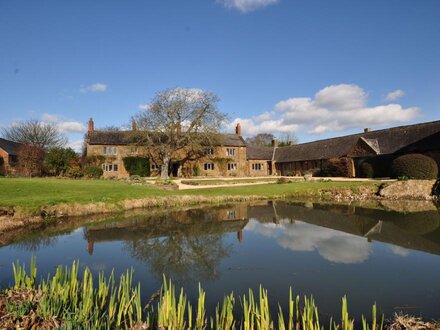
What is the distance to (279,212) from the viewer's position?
57.7ft

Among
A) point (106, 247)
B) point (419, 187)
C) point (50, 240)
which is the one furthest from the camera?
point (419, 187)

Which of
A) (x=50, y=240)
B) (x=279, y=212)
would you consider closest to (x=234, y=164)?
(x=279, y=212)

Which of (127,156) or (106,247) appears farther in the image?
(127,156)

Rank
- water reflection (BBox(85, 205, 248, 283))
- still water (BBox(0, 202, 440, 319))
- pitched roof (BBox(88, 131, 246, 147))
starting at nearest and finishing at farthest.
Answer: still water (BBox(0, 202, 440, 319))
water reflection (BBox(85, 205, 248, 283))
pitched roof (BBox(88, 131, 246, 147))

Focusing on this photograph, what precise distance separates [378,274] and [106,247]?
828cm

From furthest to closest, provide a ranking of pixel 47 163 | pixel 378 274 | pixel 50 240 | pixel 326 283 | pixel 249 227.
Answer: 1. pixel 47 163
2. pixel 249 227
3. pixel 50 240
4. pixel 378 274
5. pixel 326 283

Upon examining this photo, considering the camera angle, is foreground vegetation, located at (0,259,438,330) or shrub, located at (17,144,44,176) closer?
foreground vegetation, located at (0,259,438,330)

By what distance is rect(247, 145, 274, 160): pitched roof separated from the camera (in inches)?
2143

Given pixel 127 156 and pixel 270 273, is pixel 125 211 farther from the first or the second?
pixel 127 156

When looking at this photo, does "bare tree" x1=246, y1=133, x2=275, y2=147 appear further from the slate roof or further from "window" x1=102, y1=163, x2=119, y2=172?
"window" x1=102, y1=163, x2=119, y2=172

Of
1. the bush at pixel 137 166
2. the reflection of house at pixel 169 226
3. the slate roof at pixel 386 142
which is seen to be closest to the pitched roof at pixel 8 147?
the bush at pixel 137 166

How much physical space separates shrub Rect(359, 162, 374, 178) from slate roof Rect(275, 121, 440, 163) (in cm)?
257

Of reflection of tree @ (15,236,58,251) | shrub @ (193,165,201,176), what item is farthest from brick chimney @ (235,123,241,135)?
reflection of tree @ (15,236,58,251)

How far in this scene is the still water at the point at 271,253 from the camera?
20.9ft
